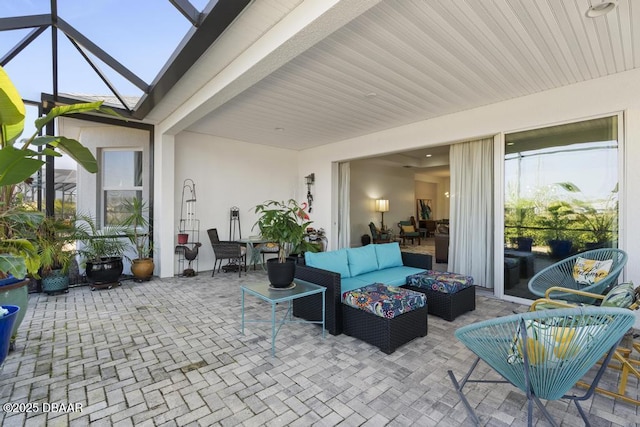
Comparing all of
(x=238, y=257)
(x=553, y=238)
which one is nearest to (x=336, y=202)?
(x=238, y=257)

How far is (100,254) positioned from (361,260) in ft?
14.7

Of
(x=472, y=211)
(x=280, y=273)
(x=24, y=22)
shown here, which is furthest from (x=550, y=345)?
(x=24, y=22)

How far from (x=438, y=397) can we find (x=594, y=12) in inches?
133

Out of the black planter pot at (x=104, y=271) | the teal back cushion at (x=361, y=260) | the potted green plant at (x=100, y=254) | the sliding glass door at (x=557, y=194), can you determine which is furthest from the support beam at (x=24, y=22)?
the sliding glass door at (x=557, y=194)

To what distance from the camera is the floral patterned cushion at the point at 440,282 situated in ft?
12.0

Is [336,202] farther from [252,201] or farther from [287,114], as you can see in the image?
[287,114]

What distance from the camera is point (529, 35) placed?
2.83 m

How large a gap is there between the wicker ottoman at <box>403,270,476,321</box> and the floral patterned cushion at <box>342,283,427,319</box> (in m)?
0.68

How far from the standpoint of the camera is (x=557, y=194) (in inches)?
162

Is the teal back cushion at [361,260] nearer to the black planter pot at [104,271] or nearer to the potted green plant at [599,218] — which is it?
the potted green plant at [599,218]

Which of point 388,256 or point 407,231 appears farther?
point 407,231

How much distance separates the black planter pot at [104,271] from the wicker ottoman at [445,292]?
481 centimetres

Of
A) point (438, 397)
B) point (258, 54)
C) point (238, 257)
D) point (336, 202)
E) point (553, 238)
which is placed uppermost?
point (258, 54)

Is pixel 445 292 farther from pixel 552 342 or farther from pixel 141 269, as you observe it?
pixel 141 269
